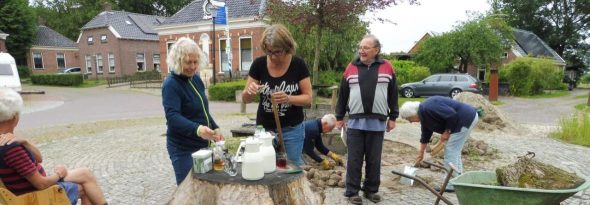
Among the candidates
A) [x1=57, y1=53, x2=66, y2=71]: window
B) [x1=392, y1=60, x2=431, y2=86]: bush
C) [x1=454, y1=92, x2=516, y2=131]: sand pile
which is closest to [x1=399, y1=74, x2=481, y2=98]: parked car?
[x1=392, y1=60, x2=431, y2=86]: bush

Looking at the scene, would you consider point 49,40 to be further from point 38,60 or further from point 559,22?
point 559,22

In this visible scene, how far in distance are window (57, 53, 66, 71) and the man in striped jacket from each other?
148 feet

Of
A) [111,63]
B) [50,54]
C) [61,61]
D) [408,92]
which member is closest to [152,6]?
[61,61]

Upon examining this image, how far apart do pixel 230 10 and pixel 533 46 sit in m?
30.7

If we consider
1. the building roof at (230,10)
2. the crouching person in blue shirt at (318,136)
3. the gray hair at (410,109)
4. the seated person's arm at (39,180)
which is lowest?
the crouching person in blue shirt at (318,136)

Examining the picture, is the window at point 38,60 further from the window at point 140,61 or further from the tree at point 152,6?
the tree at point 152,6

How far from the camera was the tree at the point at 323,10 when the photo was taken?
24.0 ft

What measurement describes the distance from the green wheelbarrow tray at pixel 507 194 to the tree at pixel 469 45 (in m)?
25.0

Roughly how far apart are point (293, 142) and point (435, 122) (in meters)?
1.73

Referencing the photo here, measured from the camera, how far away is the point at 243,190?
2.48m

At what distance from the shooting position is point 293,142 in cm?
333

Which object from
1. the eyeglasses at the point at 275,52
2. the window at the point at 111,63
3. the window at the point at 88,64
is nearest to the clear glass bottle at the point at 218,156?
the eyeglasses at the point at 275,52

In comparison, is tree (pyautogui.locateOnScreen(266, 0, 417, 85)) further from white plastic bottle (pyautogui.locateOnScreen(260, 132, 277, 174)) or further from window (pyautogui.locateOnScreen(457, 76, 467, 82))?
window (pyautogui.locateOnScreen(457, 76, 467, 82))

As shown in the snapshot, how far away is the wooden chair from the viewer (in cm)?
252
